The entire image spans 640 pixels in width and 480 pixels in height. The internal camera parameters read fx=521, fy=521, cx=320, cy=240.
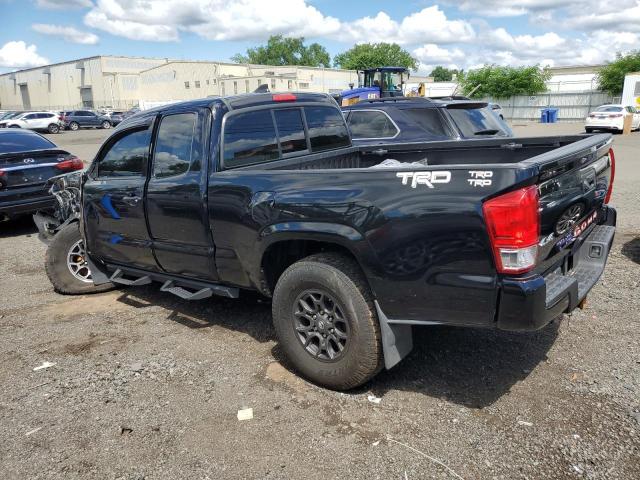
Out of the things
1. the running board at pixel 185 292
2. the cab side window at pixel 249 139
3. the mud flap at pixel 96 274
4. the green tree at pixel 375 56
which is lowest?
the mud flap at pixel 96 274

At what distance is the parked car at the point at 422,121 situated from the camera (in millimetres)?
7219

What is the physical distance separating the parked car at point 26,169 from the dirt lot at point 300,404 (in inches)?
146

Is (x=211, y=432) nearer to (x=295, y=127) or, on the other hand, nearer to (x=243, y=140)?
(x=243, y=140)

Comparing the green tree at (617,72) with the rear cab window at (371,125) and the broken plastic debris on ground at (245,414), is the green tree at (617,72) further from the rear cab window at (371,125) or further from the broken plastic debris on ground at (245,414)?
the broken plastic debris on ground at (245,414)

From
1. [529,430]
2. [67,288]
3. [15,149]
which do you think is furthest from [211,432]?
[15,149]

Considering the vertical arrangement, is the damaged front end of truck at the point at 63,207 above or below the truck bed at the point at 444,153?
below

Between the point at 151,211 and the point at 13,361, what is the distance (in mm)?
1589

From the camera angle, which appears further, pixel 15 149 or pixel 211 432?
pixel 15 149

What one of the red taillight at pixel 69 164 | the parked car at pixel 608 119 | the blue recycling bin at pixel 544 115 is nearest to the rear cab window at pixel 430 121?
the red taillight at pixel 69 164

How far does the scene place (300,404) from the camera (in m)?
3.33

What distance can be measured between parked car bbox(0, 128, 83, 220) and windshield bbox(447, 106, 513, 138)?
20.4 feet

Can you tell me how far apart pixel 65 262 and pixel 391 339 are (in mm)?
4004

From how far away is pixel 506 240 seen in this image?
259 centimetres

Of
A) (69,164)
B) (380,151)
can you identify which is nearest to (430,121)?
(380,151)
